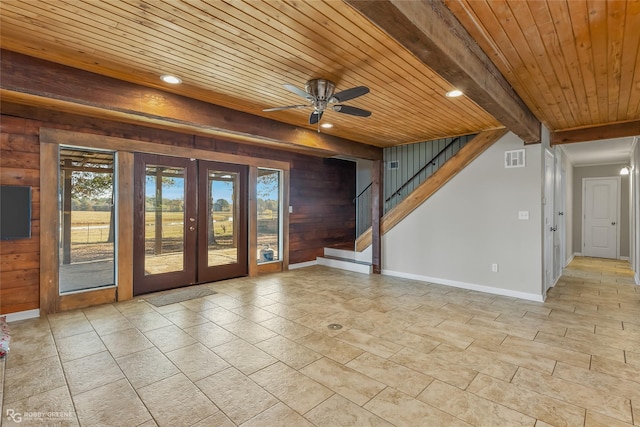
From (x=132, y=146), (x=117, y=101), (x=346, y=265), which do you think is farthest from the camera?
(x=346, y=265)

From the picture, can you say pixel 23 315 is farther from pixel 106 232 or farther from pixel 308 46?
pixel 308 46

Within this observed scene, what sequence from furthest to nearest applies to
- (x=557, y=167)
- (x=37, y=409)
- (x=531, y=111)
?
(x=557, y=167), (x=531, y=111), (x=37, y=409)

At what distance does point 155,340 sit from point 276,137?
291 cm

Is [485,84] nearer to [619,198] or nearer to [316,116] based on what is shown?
[316,116]

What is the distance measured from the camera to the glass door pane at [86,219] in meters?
4.36

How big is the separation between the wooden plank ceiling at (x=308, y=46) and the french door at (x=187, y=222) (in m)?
2.08

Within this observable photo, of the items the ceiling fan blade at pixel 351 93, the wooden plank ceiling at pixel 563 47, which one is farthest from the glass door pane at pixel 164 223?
the wooden plank ceiling at pixel 563 47

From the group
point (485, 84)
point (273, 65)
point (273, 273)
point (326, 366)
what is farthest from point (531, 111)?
point (273, 273)

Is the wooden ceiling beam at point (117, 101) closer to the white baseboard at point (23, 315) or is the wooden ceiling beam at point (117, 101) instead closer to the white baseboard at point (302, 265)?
the white baseboard at point (23, 315)

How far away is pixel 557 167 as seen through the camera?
231 inches

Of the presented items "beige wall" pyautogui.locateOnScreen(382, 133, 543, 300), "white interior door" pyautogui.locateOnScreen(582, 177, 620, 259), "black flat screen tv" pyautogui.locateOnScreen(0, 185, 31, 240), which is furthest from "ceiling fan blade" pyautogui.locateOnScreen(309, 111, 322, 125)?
"white interior door" pyautogui.locateOnScreen(582, 177, 620, 259)

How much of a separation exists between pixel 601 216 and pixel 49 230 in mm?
11692

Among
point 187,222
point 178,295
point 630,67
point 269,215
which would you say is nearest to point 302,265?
point 269,215

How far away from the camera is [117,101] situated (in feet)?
9.89
